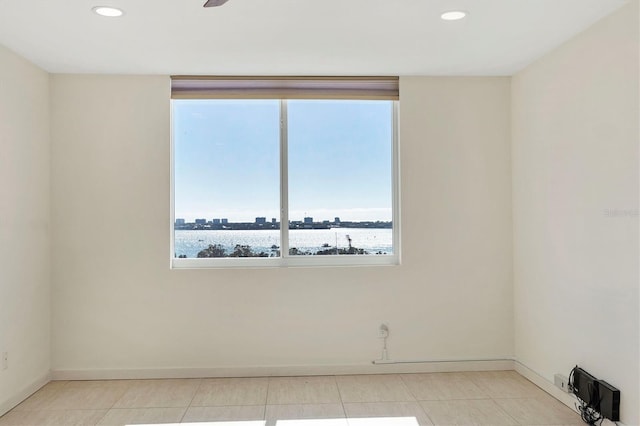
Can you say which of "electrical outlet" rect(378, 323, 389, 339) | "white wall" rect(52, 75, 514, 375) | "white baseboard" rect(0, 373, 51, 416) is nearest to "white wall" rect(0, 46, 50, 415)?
"white baseboard" rect(0, 373, 51, 416)

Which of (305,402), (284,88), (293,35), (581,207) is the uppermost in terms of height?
(293,35)

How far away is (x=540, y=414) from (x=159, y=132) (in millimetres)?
3487

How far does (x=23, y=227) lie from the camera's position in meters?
3.74

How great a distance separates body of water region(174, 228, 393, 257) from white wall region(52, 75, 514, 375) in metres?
0.20

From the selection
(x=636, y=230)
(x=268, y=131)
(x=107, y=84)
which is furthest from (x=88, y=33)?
(x=636, y=230)

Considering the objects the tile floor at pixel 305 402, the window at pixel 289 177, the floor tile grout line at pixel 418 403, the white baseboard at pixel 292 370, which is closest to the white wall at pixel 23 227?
the tile floor at pixel 305 402

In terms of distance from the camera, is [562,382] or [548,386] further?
[548,386]

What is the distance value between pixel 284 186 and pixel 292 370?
152 centimetres

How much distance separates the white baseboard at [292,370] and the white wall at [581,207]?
42 cm

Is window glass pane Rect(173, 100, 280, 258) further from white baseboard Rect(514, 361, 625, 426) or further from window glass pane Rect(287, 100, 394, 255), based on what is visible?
white baseboard Rect(514, 361, 625, 426)

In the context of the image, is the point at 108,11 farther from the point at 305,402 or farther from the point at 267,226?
the point at 305,402

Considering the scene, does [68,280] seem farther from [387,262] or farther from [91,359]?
[387,262]

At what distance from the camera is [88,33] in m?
3.25

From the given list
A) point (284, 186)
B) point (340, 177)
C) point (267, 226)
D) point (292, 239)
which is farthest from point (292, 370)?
point (340, 177)
